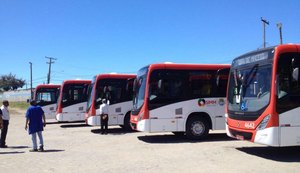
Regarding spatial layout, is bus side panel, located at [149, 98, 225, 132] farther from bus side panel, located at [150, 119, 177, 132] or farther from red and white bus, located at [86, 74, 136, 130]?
red and white bus, located at [86, 74, 136, 130]

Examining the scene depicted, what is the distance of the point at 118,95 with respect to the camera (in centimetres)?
2003

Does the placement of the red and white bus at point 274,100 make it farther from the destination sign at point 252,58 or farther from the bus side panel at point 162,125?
the bus side panel at point 162,125

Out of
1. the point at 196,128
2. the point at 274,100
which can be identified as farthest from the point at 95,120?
the point at 274,100

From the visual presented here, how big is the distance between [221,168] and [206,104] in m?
6.16

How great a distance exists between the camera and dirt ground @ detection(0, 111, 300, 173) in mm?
9750

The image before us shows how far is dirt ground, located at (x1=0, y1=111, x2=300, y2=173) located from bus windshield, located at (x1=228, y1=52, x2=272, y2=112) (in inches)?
57.9

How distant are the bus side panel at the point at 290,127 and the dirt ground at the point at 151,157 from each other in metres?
0.54

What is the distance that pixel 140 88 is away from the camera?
16.1 m

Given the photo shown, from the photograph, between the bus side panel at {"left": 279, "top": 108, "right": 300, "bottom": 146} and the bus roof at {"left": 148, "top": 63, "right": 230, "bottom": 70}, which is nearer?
the bus side panel at {"left": 279, "top": 108, "right": 300, "bottom": 146}

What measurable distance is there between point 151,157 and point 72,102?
13.9 metres

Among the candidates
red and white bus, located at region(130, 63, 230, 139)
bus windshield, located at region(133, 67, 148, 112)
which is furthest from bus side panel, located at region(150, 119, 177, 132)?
bus windshield, located at region(133, 67, 148, 112)

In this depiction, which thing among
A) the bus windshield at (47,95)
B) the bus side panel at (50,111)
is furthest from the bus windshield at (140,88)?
the bus windshield at (47,95)

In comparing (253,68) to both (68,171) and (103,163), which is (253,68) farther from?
(68,171)

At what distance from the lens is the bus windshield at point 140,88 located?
15655mm
